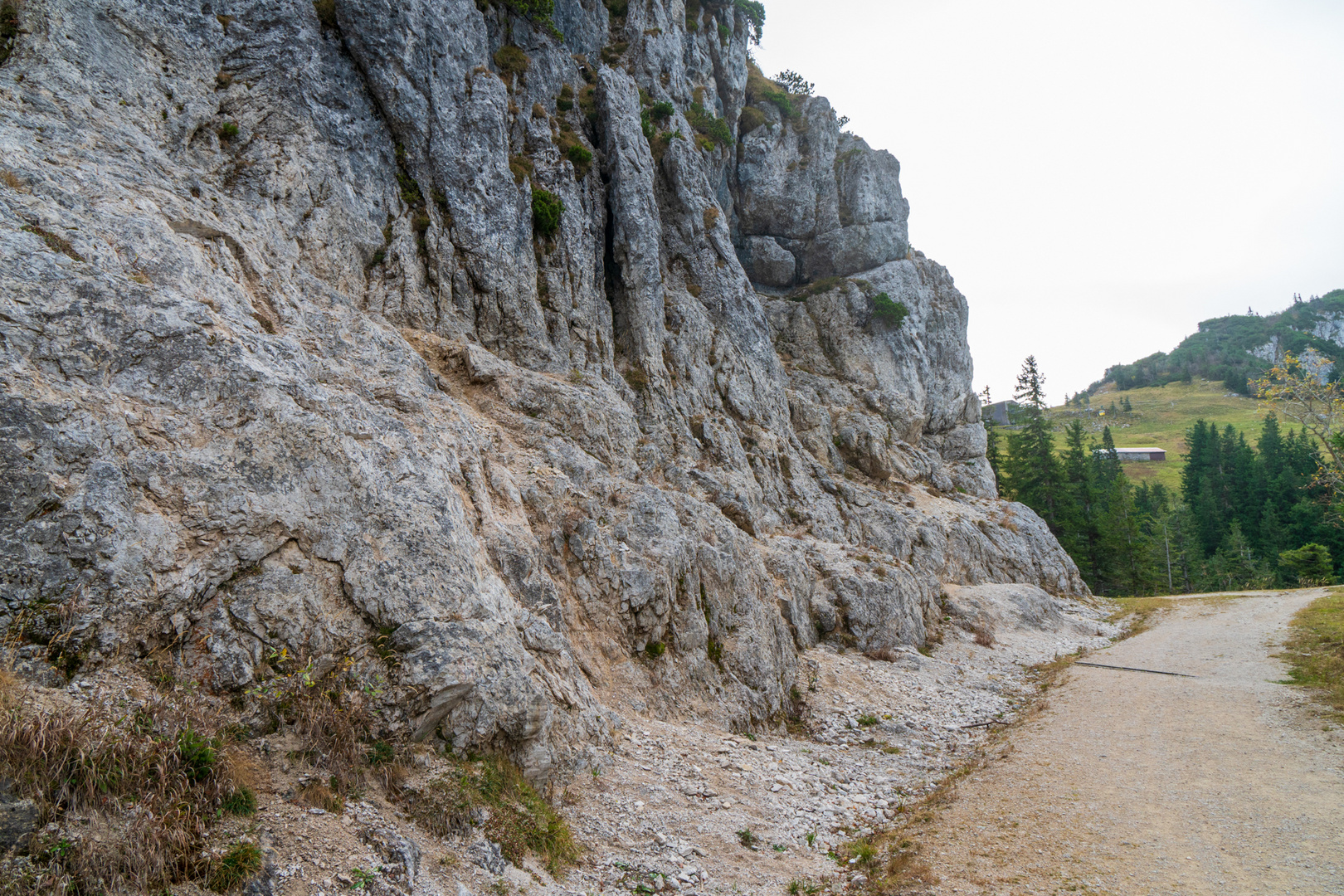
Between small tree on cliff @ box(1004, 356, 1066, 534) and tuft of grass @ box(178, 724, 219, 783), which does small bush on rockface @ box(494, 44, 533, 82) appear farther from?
small tree on cliff @ box(1004, 356, 1066, 534)

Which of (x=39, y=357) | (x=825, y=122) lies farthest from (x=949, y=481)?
(x=39, y=357)

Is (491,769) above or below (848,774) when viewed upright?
above

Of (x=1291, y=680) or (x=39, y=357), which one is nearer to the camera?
(x=39, y=357)

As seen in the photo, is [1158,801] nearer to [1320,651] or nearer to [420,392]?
[1320,651]

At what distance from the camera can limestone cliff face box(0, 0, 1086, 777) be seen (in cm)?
950

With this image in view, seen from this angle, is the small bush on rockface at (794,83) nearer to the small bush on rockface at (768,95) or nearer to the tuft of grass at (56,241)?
the small bush on rockface at (768,95)

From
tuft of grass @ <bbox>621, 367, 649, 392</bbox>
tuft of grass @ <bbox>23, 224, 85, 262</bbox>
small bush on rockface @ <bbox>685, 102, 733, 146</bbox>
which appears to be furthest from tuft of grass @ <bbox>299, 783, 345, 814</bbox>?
small bush on rockface @ <bbox>685, 102, 733, 146</bbox>

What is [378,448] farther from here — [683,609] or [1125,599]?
[1125,599]

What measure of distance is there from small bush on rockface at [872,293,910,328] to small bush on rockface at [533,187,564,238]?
3142 centimetres

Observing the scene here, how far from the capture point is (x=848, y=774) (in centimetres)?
1521

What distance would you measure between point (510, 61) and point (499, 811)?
3150 cm

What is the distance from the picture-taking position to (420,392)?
1686 centimetres

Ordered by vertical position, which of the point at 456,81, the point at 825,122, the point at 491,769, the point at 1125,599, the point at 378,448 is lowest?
the point at 1125,599

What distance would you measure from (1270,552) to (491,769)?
91.3 metres
